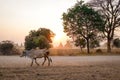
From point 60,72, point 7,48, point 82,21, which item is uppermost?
point 82,21

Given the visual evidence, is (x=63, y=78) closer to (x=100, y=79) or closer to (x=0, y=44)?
(x=100, y=79)

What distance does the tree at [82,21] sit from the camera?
52356 millimetres

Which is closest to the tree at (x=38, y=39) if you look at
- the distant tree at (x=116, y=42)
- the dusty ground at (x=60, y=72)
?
the distant tree at (x=116, y=42)

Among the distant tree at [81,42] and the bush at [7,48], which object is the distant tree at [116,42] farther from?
the bush at [7,48]

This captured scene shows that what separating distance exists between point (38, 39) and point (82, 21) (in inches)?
359

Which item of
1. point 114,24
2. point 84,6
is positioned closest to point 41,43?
point 84,6

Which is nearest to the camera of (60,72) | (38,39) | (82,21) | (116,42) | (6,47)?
(60,72)

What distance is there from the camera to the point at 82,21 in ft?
172

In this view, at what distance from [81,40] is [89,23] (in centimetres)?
347

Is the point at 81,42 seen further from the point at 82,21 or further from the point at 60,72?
the point at 60,72

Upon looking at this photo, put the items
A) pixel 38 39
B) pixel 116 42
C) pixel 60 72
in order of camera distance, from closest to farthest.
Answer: pixel 60 72 → pixel 38 39 → pixel 116 42

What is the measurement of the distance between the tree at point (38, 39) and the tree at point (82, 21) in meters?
4.13

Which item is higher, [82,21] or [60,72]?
[82,21]

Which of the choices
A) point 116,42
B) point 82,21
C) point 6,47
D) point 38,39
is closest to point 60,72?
point 6,47
